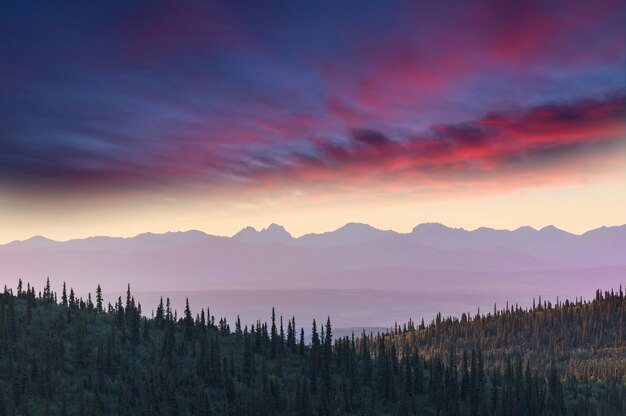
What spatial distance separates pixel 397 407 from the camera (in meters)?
191

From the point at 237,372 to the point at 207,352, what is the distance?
1285 cm

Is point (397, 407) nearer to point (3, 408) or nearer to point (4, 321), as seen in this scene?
point (3, 408)

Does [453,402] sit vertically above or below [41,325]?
below

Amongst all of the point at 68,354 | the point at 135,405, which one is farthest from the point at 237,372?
the point at 68,354

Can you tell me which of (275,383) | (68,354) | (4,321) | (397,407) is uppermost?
(4,321)

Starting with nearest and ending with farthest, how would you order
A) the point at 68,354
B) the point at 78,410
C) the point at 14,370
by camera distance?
1. the point at 78,410
2. the point at 14,370
3. the point at 68,354

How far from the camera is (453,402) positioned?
636 feet

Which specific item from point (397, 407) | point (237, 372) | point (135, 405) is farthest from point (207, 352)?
point (397, 407)

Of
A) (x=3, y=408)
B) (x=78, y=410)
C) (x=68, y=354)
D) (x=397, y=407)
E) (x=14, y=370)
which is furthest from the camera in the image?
(x=397, y=407)

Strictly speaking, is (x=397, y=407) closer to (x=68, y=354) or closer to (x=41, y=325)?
(x=68, y=354)

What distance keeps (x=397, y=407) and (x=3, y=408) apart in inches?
4805

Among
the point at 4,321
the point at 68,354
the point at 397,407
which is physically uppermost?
the point at 4,321

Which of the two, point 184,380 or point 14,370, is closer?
point 14,370

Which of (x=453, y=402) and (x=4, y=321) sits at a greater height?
(x=4, y=321)
